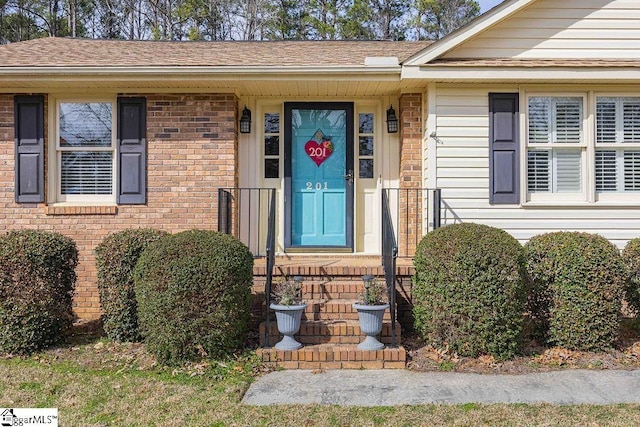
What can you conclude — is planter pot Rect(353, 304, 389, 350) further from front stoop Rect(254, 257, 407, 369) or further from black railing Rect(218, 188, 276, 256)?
black railing Rect(218, 188, 276, 256)

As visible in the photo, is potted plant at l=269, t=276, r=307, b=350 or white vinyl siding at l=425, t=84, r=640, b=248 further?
white vinyl siding at l=425, t=84, r=640, b=248

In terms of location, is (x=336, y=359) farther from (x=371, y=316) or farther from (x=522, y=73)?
(x=522, y=73)

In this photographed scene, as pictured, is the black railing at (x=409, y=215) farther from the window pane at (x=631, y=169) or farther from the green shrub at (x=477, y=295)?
the window pane at (x=631, y=169)

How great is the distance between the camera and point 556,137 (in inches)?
251

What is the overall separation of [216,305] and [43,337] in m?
2.01

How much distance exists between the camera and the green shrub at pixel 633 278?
5.27 metres

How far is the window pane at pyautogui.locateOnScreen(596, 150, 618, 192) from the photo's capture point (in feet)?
21.0

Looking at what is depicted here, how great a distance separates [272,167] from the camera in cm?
721

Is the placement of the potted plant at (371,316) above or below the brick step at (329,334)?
above

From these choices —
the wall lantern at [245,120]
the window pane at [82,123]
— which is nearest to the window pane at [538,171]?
the wall lantern at [245,120]

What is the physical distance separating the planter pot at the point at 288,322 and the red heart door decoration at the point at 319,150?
283cm

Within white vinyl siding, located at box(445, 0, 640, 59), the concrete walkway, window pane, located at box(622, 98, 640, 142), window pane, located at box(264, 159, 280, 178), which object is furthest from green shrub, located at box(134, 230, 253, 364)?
window pane, located at box(622, 98, 640, 142)

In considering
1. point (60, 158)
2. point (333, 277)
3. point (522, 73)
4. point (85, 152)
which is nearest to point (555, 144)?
point (522, 73)

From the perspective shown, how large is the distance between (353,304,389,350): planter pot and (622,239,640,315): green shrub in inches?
104
